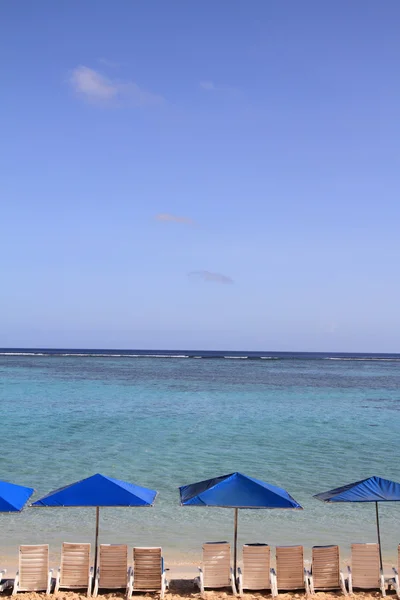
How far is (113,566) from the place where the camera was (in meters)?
8.76

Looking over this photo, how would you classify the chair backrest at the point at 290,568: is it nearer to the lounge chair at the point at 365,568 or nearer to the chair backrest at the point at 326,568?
the chair backrest at the point at 326,568

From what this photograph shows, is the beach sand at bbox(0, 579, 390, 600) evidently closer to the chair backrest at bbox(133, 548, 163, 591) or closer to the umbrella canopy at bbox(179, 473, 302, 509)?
the chair backrest at bbox(133, 548, 163, 591)

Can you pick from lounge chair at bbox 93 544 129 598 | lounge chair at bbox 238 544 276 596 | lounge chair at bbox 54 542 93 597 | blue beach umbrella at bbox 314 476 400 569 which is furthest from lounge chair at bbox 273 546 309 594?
lounge chair at bbox 54 542 93 597

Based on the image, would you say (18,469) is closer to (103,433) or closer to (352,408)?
(103,433)

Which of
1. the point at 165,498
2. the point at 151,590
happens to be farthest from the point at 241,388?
the point at 151,590

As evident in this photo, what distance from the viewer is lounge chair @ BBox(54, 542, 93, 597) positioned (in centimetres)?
871

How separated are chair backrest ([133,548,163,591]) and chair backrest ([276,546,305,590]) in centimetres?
178

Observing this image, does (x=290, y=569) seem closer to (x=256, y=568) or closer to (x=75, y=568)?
(x=256, y=568)

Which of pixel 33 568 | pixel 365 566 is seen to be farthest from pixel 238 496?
pixel 33 568

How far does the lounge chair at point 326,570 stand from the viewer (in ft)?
29.1

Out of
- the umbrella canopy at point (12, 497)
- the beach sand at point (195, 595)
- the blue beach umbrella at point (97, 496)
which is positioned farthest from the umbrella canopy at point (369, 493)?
the umbrella canopy at point (12, 497)

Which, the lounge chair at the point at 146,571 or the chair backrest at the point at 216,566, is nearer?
the lounge chair at the point at 146,571

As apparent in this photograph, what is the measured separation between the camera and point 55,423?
80.6 ft

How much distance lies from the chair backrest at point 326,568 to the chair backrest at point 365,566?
27 cm
